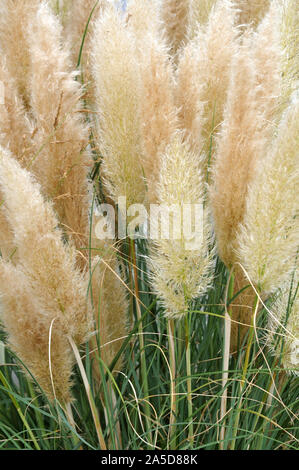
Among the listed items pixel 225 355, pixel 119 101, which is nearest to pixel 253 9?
pixel 119 101

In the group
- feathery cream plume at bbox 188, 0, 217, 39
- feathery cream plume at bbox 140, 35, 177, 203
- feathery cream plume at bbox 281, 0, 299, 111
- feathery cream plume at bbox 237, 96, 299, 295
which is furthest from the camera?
feathery cream plume at bbox 188, 0, 217, 39

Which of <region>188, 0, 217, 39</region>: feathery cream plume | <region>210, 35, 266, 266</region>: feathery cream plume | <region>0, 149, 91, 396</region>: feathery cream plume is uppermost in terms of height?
<region>188, 0, 217, 39</region>: feathery cream plume

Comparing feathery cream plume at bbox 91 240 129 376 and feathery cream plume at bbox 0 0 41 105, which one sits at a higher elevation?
feathery cream plume at bbox 0 0 41 105

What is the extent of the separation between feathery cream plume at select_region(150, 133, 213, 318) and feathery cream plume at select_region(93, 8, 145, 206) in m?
0.09

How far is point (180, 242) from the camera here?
741mm

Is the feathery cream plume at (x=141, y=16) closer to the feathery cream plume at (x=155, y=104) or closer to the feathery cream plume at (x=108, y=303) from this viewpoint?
the feathery cream plume at (x=155, y=104)

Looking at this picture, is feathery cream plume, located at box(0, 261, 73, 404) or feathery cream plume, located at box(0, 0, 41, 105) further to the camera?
feathery cream plume, located at box(0, 0, 41, 105)

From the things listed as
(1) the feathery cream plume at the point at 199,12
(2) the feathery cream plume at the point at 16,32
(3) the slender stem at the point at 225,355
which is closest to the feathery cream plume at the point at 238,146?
(3) the slender stem at the point at 225,355

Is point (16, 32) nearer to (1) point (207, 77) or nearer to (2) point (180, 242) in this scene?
(1) point (207, 77)

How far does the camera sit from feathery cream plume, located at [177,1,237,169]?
2.87 feet

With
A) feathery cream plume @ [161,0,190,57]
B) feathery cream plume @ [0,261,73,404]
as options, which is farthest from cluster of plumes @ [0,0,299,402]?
feathery cream plume @ [161,0,190,57]

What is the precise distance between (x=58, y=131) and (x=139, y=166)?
15 centimetres

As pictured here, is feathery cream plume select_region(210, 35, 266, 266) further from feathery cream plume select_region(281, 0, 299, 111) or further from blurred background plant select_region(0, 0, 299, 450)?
feathery cream plume select_region(281, 0, 299, 111)
